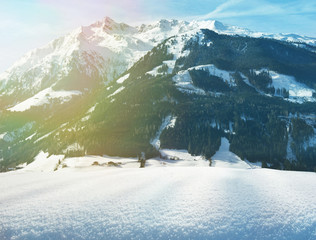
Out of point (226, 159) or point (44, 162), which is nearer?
point (226, 159)

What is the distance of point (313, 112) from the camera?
16250cm

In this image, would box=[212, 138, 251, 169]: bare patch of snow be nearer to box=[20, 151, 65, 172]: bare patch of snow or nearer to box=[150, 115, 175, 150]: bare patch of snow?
box=[150, 115, 175, 150]: bare patch of snow

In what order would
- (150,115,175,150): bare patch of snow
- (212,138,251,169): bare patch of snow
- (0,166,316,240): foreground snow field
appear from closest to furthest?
1. (0,166,316,240): foreground snow field
2. (212,138,251,169): bare patch of snow
3. (150,115,175,150): bare patch of snow

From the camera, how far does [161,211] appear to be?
554 centimetres

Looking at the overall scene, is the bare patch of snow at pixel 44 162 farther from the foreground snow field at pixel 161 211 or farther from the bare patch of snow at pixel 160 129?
the foreground snow field at pixel 161 211

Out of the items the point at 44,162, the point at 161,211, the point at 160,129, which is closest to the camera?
the point at 161,211

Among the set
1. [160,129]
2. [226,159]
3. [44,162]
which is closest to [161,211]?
[226,159]

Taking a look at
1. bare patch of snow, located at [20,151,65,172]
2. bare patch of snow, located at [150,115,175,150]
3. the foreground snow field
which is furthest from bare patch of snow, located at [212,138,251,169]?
the foreground snow field

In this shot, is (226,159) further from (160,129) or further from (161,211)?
(161,211)

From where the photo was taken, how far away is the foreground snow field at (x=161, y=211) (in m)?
4.83

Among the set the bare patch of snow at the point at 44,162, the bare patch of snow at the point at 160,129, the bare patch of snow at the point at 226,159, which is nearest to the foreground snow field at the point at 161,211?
the bare patch of snow at the point at 226,159

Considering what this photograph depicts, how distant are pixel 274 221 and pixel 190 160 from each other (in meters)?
Answer: 101

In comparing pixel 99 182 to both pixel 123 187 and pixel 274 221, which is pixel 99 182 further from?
pixel 274 221

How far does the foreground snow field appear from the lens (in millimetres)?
4832
